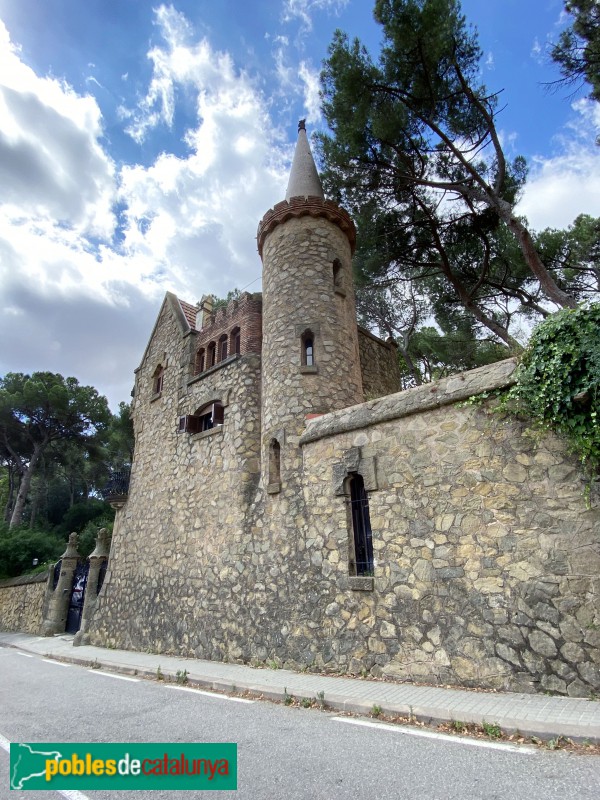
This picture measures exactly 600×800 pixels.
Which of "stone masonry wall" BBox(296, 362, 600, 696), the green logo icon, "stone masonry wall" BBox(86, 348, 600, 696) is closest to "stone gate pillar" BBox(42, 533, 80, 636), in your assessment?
"stone masonry wall" BBox(86, 348, 600, 696)

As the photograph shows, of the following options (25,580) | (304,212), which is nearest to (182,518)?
(304,212)

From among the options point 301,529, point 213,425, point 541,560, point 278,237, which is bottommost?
point 541,560

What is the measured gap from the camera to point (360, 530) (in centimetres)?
783

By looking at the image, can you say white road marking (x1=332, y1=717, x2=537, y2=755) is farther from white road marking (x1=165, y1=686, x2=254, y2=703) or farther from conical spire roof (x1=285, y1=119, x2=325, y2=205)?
conical spire roof (x1=285, y1=119, x2=325, y2=205)

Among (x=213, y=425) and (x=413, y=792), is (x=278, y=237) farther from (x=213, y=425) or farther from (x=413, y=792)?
(x=413, y=792)

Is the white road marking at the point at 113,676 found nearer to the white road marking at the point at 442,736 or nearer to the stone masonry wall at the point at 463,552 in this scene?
the stone masonry wall at the point at 463,552

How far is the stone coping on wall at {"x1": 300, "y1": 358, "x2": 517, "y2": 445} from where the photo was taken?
21.5 feet

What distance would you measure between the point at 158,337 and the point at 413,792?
52.2 feet

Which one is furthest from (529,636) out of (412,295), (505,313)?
(412,295)

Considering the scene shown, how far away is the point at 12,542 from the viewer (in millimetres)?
23078

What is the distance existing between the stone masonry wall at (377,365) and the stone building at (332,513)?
7 centimetres

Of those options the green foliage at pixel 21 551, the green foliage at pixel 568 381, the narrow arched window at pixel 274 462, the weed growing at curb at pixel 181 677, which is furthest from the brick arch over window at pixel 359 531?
the green foliage at pixel 21 551

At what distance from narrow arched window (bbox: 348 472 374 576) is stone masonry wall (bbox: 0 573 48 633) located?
15745 mm

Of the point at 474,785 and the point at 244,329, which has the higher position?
the point at 244,329
